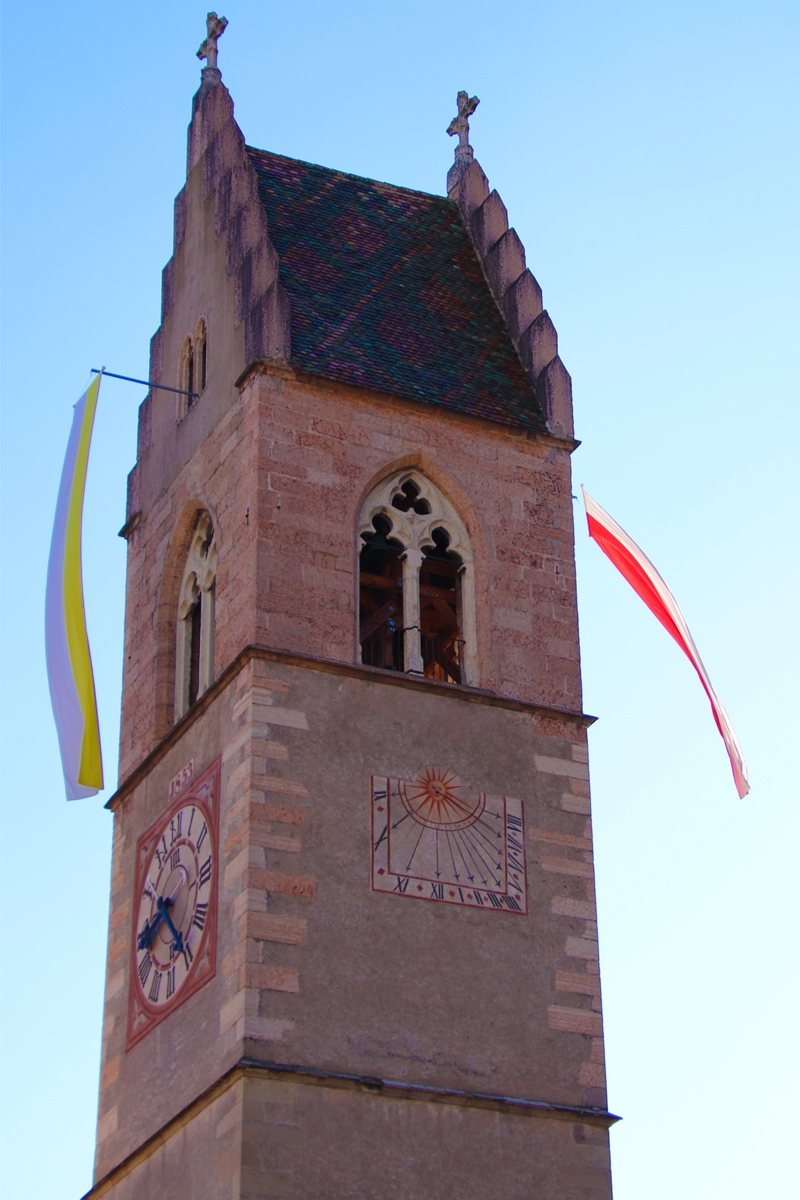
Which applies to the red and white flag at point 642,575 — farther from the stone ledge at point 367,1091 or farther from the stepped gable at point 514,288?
the stone ledge at point 367,1091

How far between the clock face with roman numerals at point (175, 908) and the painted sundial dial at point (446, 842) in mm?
1681

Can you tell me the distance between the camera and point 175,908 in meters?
26.4

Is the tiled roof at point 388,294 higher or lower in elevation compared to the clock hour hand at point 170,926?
higher

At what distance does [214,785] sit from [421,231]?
9026mm

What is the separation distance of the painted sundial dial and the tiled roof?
4.78 metres

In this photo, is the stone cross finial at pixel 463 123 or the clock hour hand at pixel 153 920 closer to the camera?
the clock hour hand at pixel 153 920

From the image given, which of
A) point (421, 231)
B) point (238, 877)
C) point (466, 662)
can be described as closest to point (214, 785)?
point (238, 877)

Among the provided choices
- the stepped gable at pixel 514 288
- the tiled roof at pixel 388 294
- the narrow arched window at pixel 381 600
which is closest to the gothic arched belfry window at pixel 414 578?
the narrow arched window at pixel 381 600

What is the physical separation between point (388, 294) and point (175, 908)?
8.05 metres

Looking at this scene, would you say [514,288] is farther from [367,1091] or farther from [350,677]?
[367,1091]

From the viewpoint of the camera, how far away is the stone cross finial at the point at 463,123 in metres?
33.7

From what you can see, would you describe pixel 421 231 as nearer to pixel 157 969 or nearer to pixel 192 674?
pixel 192 674

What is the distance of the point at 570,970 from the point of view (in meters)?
25.9

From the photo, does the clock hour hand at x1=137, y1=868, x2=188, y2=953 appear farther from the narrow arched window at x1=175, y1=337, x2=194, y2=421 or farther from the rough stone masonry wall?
the narrow arched window at x1=175, y1=337, x2=194, y2=421
